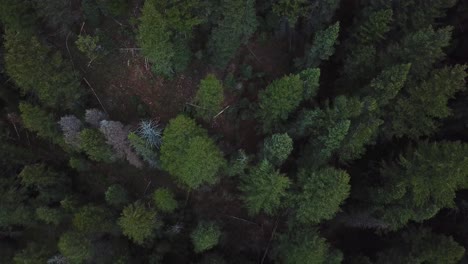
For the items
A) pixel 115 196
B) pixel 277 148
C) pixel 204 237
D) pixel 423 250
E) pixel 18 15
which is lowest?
pixel 115 196

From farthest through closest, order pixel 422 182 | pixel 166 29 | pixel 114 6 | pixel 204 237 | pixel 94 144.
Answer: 1. pixel 114 6
2. pixel 94 144
3. pixel 204 237
4. pixel 166 29
5. pixel 422 182

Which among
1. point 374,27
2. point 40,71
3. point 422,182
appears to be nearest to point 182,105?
point 40,71

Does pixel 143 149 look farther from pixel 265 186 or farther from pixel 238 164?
pixel 265 186

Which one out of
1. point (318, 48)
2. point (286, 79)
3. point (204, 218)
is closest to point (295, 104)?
point (286, 79)

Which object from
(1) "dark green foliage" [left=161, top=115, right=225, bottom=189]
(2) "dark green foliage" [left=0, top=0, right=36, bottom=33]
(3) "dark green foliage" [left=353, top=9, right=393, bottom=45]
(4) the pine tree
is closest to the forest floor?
(4) the pine tree

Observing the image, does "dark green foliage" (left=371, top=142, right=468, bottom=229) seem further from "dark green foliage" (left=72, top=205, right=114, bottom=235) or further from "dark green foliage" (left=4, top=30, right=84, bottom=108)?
Answer: "dark green foliage" (left=4, top=30, right=84, bottom=108)

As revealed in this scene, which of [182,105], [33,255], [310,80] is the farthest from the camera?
[182,105]

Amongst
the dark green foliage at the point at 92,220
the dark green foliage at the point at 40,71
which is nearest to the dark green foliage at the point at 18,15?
the dark green foliage at the point at 40,71
